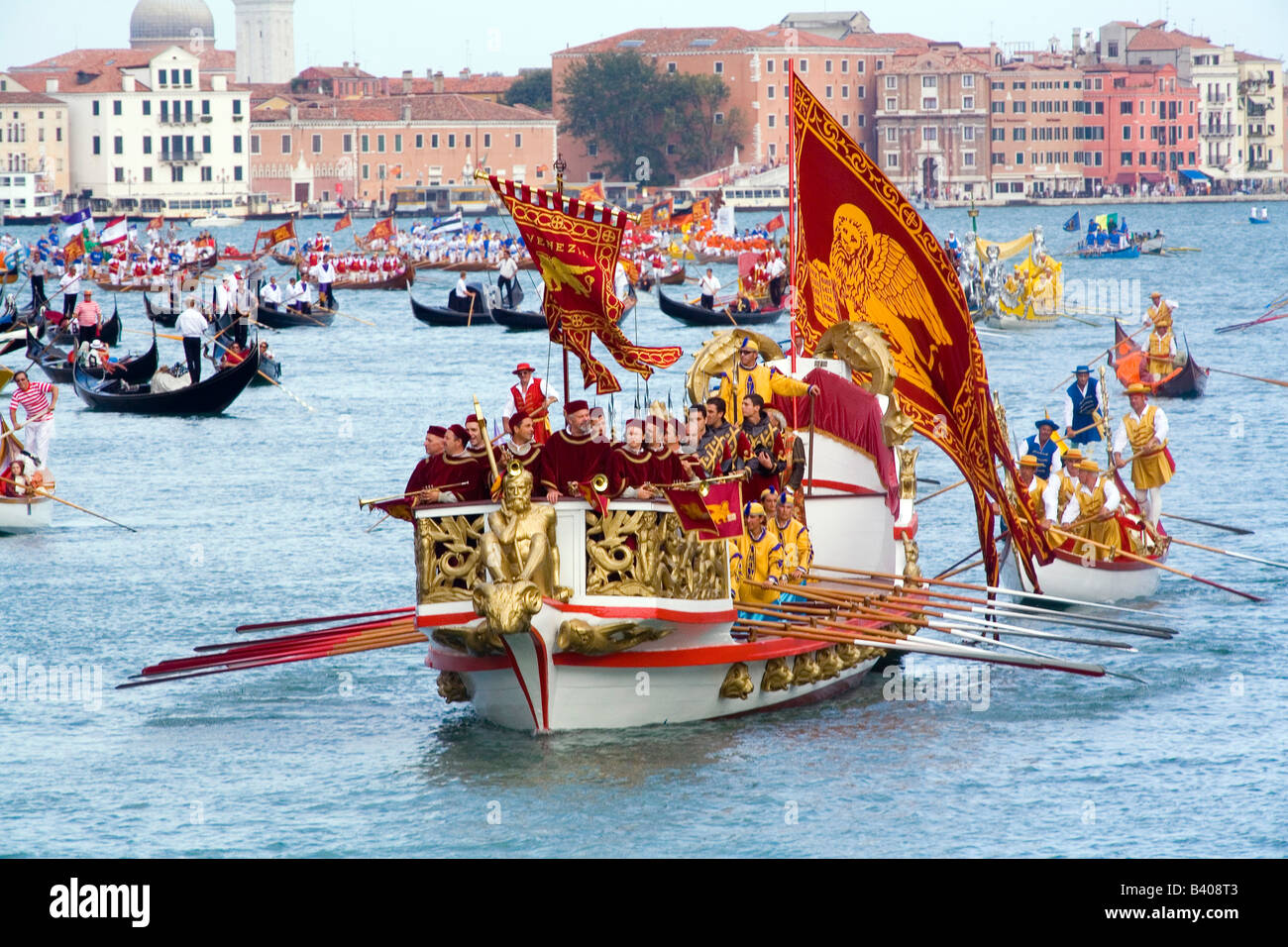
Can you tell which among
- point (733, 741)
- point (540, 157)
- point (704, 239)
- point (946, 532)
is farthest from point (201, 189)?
point (733, 741)

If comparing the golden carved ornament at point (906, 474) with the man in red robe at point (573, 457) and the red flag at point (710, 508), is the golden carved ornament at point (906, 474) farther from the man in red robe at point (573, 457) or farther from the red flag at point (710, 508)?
the man in red robe at point (573, 457)

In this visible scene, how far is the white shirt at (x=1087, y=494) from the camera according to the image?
14.7 metres

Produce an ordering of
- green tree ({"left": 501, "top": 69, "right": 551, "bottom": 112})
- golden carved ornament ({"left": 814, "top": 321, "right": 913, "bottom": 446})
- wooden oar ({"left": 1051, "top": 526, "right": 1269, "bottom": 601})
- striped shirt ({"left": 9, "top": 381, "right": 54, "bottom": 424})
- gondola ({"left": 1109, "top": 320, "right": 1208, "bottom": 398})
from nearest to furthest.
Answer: golden carved ornament ({"left": 814, "top": 321, "right": 913, "bottom": 446}) → wooden oar ({"left": 1051, "top": 526, "right": 1269, "bottom": 601}) → striped shirt ({"left": 9, "top": 381, "right": 54, "bottom": 424}) → gondola ({"left": 1109, "top": 320, "right": 1208, "bottom": 398}) → green tree ({"left": 501, "top": 69, "right": 551, "bottom": 112})

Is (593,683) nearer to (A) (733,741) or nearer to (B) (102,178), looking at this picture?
(A) (733,741)

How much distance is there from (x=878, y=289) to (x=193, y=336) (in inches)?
675

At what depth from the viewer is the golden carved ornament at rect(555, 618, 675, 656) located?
1005 centimetres

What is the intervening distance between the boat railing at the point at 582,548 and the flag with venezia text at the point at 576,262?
89cm

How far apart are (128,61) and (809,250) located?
10193cm

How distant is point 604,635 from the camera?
1012 cm

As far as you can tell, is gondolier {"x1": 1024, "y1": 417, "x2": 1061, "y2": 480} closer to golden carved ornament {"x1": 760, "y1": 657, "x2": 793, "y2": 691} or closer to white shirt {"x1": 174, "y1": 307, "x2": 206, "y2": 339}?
golden carved ornament {"x1": 760, "y1": 657, "x2": 793, "y2": 691}

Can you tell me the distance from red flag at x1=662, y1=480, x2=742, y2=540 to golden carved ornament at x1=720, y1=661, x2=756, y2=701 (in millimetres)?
728

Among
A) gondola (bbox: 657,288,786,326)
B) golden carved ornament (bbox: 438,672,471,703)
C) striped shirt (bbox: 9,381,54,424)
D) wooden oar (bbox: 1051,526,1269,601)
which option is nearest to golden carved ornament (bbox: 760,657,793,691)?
golden carved ornament (bbox: 438,672,471,703)

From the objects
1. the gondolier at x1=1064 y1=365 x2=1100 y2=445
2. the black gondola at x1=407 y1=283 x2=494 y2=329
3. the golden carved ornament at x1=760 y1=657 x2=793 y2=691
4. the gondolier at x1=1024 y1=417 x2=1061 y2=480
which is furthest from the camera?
the black gondola at x1=407 y1=283 x2=494 y2=329

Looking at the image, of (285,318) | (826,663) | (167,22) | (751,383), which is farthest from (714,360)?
(167,22)
